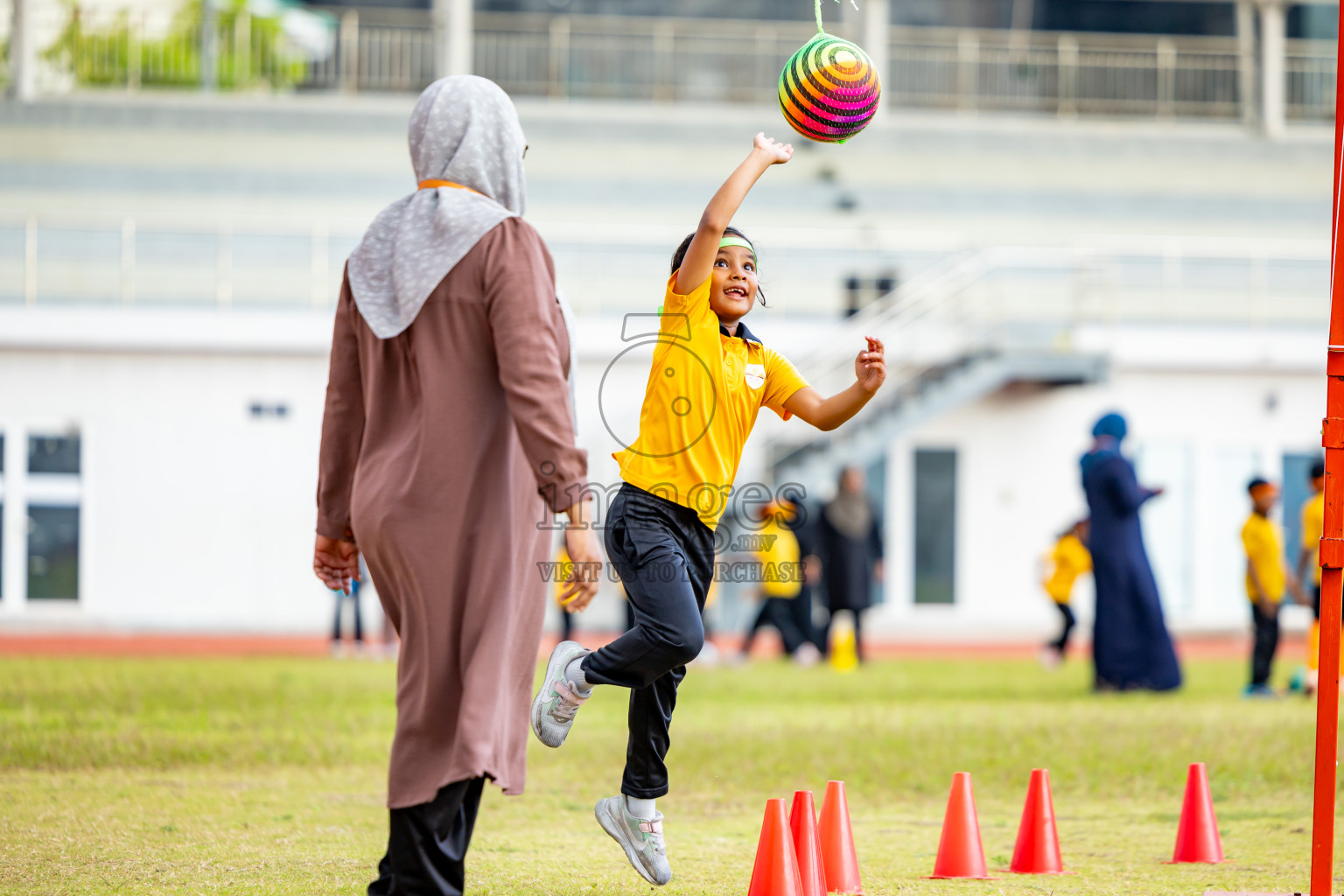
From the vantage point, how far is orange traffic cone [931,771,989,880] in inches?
203

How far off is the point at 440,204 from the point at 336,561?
999mm

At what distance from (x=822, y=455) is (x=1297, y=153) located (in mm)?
12534

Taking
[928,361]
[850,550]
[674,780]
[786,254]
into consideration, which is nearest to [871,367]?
[674,780]

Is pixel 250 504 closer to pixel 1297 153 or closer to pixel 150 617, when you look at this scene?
pixel 150 617

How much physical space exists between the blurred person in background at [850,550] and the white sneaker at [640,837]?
10317 millimetres

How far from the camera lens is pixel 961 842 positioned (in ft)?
17.0

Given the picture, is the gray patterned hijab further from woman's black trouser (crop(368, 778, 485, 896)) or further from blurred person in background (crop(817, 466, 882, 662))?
blurred person in background (crop(817, 466, 882, 662))

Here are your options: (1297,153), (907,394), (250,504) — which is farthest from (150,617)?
(1297,153)

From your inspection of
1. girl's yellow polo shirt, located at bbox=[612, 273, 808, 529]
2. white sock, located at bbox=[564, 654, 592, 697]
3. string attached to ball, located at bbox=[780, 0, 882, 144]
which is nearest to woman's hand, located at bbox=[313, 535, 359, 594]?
white sock, located at bbox=[564, 654, 592, 697]

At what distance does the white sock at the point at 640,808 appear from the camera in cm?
457

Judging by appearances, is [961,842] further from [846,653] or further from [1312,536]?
[846,653]

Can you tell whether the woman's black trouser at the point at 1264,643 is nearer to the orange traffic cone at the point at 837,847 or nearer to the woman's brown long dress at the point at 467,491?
the orange traffic cone at the point at 837,847

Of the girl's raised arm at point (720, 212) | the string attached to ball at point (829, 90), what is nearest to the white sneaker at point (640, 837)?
the girl's raised arm at point (720, 212)

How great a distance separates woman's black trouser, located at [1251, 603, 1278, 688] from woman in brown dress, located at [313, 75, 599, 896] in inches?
357
